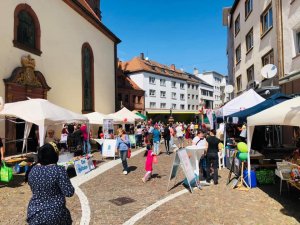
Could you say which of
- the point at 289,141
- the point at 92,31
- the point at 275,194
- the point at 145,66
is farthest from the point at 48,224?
the point at 145,66

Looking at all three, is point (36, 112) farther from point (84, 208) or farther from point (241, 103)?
point (241, 103)

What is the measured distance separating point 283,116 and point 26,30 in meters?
16.7

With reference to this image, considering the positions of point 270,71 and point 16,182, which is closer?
point 16,182

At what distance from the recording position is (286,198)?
784 cm

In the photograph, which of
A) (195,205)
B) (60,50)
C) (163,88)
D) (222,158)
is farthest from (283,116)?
(163,88)

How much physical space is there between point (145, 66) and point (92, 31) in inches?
1206

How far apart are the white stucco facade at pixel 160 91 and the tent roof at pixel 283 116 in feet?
158

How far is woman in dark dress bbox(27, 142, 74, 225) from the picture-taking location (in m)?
3.50

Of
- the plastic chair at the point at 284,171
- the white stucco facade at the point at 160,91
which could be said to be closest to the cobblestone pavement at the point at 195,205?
the plastic chair at the point at 284,171

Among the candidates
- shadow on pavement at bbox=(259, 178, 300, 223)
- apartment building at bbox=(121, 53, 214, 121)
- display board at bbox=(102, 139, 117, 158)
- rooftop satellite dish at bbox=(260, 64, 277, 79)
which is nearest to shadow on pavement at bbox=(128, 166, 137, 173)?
display board at bbox=(102, 139, 117, 158)

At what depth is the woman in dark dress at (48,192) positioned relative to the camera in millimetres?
3502

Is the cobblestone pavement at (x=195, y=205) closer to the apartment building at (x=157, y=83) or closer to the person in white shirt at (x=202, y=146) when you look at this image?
the person in white shirt at (x=202, y=146)

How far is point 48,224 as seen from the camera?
137 inches

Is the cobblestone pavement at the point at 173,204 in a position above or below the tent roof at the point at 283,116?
below
